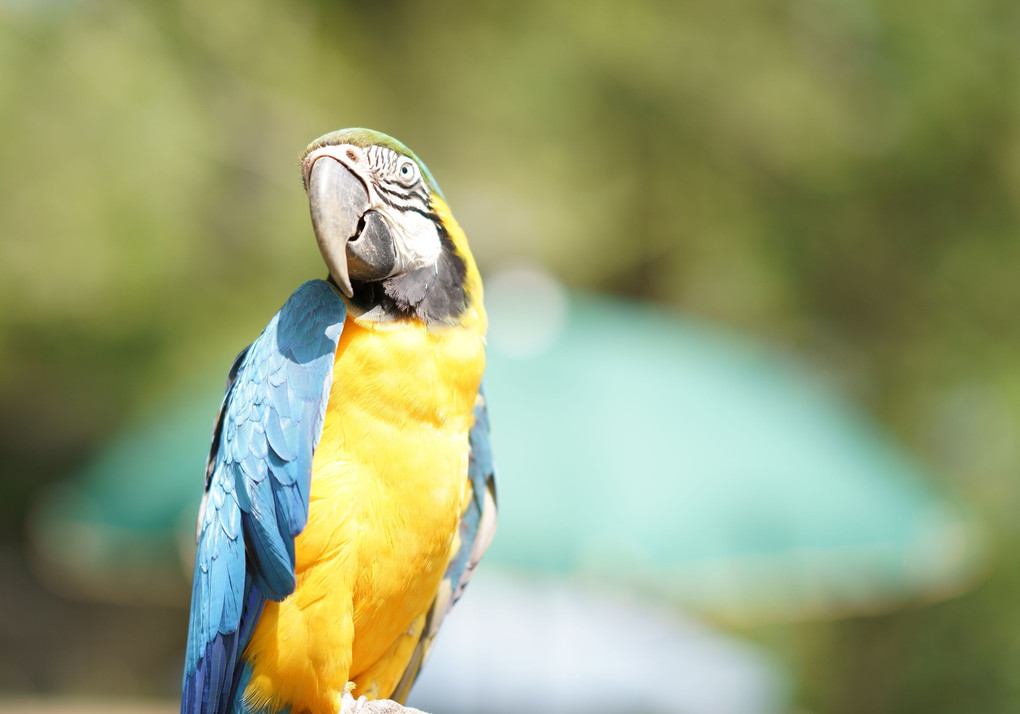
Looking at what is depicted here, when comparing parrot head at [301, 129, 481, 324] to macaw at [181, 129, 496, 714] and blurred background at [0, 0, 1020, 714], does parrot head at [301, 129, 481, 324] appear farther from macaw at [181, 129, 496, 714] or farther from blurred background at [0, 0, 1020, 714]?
blurred background at [0, 0, 1020, 714]

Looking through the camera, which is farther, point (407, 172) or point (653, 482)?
point (653, 482)

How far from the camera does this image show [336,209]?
1.33 metres

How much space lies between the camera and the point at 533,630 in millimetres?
4379

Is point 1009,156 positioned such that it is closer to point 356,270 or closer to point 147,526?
point 147,526

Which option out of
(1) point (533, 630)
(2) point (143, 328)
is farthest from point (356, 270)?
(2) point (143, 328)

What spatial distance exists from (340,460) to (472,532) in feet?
1.17

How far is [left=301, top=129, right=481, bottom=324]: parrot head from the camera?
52.4 inches

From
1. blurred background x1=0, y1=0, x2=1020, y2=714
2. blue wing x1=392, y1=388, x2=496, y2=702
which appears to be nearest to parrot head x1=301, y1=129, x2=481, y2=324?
blue wing x1=392, y1=388, x2=496, y2=702

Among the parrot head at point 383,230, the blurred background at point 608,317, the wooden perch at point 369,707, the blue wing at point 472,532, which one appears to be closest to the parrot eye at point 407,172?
the parrot head at point 383,230

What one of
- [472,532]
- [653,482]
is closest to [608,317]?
[653,482]

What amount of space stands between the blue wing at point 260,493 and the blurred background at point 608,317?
1945 millimetres

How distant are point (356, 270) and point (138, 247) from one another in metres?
5.85

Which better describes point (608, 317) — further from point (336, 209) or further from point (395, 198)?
point (336, 209)

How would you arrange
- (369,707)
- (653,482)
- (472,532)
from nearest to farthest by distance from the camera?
Answer: 1. (369,707)
2. (472,532)
3. (653,482)
